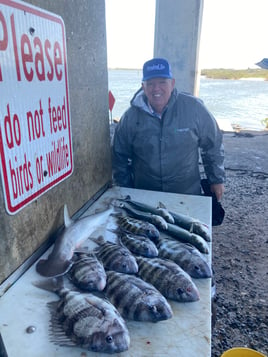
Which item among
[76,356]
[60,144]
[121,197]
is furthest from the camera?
[121,197]

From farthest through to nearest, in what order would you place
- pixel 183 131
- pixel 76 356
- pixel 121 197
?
pixel 183 131
pixel 121 197
pixel 76 356

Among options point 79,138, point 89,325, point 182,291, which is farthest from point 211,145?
point 89,325

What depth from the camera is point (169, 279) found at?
1.68 m

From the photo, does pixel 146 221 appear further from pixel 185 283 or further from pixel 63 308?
pixel 63 308

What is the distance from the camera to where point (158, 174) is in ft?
11.9

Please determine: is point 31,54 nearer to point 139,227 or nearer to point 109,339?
point 139,227

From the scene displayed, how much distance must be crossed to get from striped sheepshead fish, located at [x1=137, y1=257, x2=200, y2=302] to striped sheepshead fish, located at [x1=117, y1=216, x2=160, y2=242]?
0.38 m

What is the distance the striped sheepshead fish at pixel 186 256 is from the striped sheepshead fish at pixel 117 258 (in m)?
0.25

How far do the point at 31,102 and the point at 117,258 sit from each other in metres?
1.00

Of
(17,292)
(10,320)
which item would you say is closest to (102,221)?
(17,292)

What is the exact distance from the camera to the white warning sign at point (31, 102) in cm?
159

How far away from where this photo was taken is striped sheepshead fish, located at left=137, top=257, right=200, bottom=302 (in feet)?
5.39

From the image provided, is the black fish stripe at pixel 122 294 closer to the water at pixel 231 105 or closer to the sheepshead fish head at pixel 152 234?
the sheepshead fish head at pixel 152 234

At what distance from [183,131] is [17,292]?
7.67 feet
